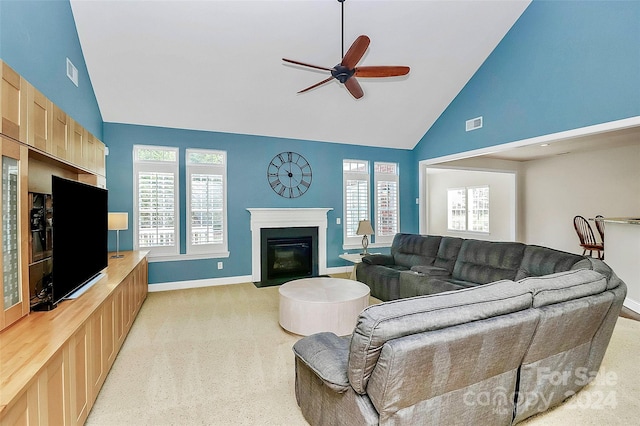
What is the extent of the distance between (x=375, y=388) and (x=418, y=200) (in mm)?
6142

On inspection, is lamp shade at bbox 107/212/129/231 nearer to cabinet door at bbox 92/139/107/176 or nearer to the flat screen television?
cabinet door at bbox 92/139/107/176

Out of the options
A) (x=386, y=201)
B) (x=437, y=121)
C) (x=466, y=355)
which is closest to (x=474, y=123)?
(x=437, y=121)

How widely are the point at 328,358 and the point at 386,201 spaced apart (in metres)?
5.50

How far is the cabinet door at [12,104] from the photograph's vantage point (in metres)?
1.73

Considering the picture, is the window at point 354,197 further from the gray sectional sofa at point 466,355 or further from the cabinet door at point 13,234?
the cabinet door at point 13,234

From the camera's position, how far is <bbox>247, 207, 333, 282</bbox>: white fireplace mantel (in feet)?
19.0

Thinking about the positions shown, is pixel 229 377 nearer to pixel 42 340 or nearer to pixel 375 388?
pixel 42 340

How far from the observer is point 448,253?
4512 millimetres

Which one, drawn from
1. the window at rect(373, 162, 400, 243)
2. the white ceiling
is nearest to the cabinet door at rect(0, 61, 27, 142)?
the white ceiling

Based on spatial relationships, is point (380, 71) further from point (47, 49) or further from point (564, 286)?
point (47, 49)

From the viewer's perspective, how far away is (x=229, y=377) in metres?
2.64

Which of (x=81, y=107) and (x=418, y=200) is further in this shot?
(x=418, y=200)

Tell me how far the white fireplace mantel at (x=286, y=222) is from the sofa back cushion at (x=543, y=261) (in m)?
3.47

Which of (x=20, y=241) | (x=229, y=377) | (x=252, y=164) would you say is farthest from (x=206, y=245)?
(x=20, y=241)
